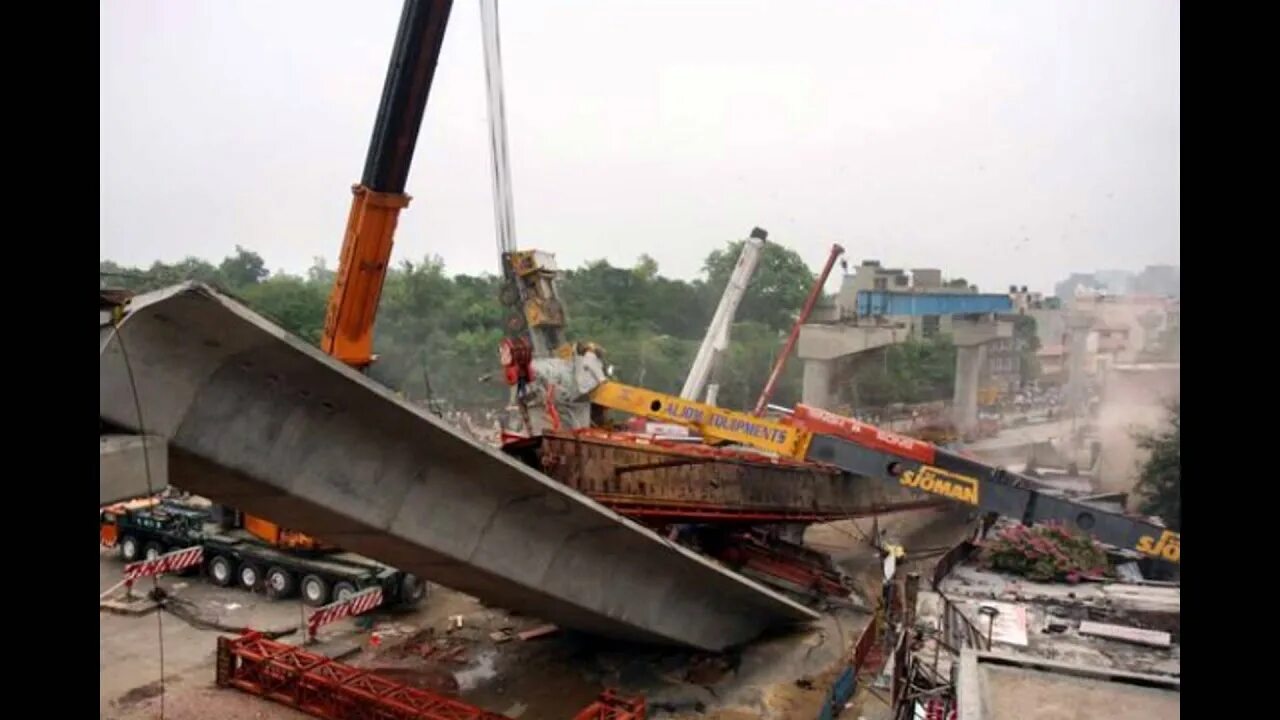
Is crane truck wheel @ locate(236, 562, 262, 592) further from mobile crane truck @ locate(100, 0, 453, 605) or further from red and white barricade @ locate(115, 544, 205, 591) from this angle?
red and white barricade @ locate(115, 544, 205, 591)

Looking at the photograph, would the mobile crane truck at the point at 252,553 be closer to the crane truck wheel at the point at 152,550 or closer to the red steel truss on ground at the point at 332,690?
the crane truck wheel at the point at 152,550

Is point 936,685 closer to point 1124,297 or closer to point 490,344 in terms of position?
point 1124,297

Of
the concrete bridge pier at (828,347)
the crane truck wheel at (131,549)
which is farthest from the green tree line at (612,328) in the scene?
the crane truck wheel at (131,549)

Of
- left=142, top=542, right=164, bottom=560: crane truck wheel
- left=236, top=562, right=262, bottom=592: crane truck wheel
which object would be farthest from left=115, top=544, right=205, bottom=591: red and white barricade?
left=236, top=562, right=262, bottom=592: crane truck wheel

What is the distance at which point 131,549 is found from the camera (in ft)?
50.6

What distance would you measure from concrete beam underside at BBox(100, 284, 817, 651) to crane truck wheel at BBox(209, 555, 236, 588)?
6781 millimetres

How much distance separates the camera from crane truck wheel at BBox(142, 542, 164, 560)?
49.6ft

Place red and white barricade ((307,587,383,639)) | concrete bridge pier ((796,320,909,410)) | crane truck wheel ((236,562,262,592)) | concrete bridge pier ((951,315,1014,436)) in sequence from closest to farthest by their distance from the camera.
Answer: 1. red and white barricade ((307,587,383,639))
2. crane truck wheel ((236,562,262,592))
3. concrete bridge pier ((796,320,909,410))
4. concrete bridge pier ((951,315,1014,436))

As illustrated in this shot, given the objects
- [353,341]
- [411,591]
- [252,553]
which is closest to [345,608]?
[411,591]

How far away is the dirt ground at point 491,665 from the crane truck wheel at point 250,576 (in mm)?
428

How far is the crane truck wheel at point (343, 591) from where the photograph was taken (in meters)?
12.8

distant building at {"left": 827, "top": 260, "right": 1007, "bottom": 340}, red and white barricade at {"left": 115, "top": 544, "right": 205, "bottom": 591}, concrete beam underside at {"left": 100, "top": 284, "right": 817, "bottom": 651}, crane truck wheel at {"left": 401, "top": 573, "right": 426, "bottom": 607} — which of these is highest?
distant building at {"left": 827, "top": 260, "right": 1007, "bottom": 340}
